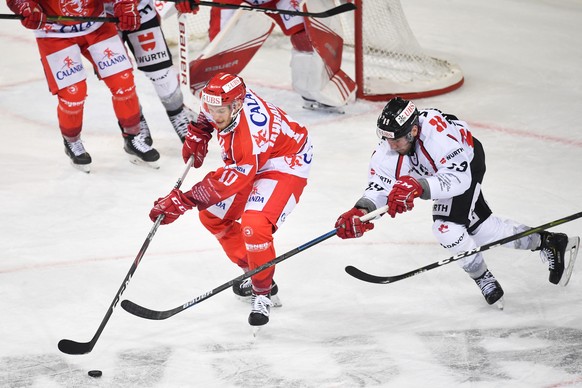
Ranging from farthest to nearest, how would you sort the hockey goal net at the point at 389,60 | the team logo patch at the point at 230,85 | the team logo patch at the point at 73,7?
the hockey goal net at the point at 389,60
the team logo patch at the point at 73,7
the team logo patch at the point at 230,85

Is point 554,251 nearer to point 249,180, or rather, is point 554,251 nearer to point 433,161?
point 433,161

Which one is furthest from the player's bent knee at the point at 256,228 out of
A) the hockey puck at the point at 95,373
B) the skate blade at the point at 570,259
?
the skate blade at the point at 570,259

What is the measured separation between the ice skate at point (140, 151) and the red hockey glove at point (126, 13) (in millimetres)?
593

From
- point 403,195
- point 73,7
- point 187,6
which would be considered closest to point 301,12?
point 187,6

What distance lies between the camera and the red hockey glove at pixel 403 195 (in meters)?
3.21

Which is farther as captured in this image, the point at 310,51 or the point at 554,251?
the point at 310,51

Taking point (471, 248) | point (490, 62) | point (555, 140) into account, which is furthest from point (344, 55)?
point (471, 248)

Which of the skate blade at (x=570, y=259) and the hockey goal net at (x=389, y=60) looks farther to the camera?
the hockey goal net at (x=389, y=60)

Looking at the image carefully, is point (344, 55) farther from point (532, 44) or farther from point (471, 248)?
point (471, 248)

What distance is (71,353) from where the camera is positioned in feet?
10.5

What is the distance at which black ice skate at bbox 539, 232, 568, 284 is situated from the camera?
142 inches

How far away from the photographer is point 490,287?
353cm

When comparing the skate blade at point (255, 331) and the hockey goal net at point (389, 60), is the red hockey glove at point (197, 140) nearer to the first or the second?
the skate blade at point (255, 331)

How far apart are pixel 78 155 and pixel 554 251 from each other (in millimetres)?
2450
